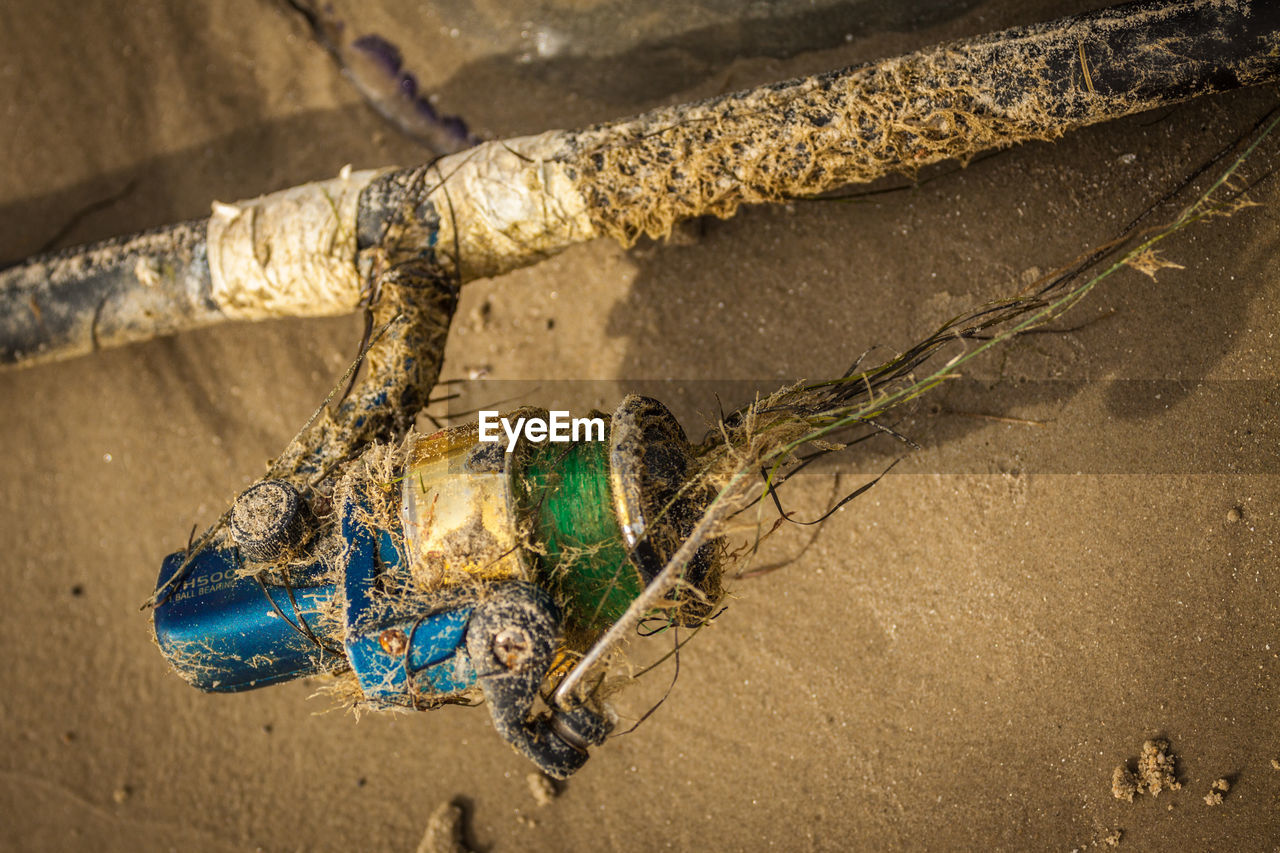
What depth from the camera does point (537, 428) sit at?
80.9 inches

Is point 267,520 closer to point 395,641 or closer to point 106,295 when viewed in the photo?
point 395,641

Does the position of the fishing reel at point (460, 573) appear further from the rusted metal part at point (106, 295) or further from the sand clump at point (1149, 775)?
the sand clump at point (1149, 775)

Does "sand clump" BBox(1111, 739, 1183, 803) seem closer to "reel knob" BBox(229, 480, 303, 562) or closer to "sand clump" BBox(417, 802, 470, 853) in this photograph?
"sand clump" BBox(417, 802, 470, 853)

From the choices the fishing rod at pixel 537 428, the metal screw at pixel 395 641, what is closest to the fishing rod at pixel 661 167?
the fishing rod at pixel 537 428

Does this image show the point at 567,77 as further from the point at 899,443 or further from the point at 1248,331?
the point at 1248,331

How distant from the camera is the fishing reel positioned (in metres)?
1.79

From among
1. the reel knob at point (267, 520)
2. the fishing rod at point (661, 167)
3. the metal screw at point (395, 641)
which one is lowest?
the metal screw at point (395, 641)

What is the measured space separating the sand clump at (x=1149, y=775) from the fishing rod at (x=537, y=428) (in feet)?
4.28

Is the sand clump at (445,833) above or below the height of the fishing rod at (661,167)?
below

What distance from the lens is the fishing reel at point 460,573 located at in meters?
1.79

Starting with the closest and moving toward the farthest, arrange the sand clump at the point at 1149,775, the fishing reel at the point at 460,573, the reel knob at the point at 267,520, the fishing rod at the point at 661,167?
1. the fishing reel at the point at 460,573
2. the reel knob at the point at 267,520
3. the fishing rod at the point at 661,167
4. the sand clump at the point at 1149,775

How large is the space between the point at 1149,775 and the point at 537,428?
205 cm

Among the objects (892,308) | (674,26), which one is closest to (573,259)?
(674,26)

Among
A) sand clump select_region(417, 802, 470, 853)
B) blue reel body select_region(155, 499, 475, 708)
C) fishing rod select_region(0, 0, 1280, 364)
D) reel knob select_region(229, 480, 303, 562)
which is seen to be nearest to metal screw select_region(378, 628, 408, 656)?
blue reel body select_region(155, 499, 475, 708)
